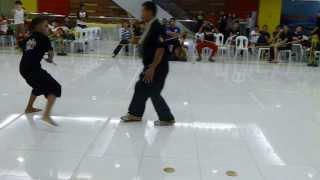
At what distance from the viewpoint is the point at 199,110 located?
5836 mm

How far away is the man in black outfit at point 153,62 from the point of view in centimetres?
456

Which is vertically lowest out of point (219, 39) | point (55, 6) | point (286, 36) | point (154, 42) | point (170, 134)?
point (170, 134)

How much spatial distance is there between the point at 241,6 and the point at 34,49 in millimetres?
13623

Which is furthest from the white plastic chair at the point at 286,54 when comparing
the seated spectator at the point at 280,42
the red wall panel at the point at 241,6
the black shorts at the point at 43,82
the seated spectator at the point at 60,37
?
the black shorts at the point at 43,82

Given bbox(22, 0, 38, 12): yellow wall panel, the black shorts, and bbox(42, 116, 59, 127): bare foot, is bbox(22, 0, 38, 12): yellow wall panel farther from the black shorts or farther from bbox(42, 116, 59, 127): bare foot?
bbox(42, 116, 59, 127): bare foot

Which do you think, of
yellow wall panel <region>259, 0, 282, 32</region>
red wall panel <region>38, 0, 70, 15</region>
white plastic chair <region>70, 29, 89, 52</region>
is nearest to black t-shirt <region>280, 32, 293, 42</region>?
yellow wall panel <region>259, 0, 282, 32</region>

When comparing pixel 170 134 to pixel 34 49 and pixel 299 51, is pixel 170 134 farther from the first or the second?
pixel 299 51

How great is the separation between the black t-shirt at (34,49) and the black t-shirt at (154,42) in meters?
1.07

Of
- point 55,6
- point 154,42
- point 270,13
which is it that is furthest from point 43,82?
point 270,13

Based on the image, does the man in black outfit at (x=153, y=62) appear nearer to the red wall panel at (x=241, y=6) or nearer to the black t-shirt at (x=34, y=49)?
the black t-shirt at (x=34, y=49)

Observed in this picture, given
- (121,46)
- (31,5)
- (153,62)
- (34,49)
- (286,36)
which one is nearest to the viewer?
(153,62)

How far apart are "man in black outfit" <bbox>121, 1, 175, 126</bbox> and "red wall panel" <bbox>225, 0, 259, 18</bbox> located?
13.2m

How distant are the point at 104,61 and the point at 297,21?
9.43 metres

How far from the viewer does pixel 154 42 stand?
459cm
